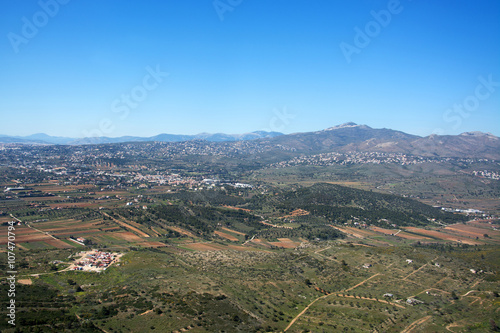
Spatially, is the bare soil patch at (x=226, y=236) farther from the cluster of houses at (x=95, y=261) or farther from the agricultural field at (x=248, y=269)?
the cluster of houses at (x=95, y=261)

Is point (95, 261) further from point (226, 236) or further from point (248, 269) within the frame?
point (226, 236)

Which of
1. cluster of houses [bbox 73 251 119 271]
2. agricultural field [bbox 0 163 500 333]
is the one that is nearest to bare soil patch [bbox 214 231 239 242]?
agricultural field [bbox 0 163 500 333]

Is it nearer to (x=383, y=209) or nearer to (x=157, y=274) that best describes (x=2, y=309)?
(x=157, y=274)

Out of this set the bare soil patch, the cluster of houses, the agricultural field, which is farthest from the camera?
the bare soil patch

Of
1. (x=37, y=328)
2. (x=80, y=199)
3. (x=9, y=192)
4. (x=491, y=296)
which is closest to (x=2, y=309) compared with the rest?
(x=37, y=328)

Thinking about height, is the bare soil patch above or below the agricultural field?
below

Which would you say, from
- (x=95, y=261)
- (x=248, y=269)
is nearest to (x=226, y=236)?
(x=248, y=269)

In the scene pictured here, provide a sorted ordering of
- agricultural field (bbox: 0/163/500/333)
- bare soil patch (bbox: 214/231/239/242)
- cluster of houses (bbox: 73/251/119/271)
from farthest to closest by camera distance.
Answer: bare soil patch (bbox: 214/231/239/242) < cluster of houses (bbox: 73/251/119/271) < agricultural field (bbox: 0/163/500/333)

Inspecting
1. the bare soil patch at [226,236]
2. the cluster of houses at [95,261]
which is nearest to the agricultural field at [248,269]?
the bare soil patch at [226,236]

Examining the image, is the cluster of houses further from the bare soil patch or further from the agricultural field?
the bare soil patch
